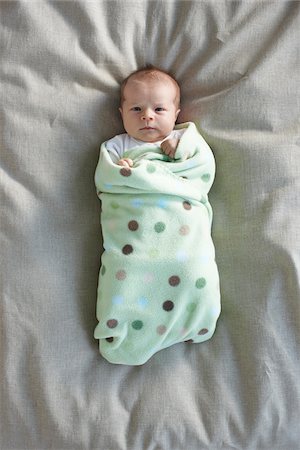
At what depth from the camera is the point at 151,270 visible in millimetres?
1251

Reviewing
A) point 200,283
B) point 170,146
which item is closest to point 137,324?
point 200,283

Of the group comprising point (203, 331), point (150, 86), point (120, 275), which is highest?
point (150, 86)

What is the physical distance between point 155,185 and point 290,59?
416mm

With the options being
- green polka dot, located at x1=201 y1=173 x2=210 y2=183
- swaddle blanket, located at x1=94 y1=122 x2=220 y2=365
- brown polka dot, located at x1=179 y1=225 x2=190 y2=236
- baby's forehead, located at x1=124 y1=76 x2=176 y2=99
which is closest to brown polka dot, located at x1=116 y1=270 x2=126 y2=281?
swaddle blanket, located at x1=94 y1=122 x2=220 y2=365

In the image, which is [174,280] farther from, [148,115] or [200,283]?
[148,115]

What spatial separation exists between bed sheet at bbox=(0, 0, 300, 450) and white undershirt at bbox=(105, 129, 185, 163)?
0.13 feet

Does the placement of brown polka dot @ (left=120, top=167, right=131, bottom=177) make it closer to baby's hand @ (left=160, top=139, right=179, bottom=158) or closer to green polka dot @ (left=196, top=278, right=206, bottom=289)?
baby's hand @ (left=160, top=139, right=179, bottom=158)

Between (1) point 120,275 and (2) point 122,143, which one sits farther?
(2) point 122,143

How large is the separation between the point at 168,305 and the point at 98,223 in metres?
0.23

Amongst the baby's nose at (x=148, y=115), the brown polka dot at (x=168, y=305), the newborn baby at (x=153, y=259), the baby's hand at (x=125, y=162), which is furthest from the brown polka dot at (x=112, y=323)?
the baby's nose at (x=148, y=115)

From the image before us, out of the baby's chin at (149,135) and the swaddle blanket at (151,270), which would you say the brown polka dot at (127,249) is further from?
the baby's chin at (149,135)

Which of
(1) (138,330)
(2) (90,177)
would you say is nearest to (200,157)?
(2) (90,177)

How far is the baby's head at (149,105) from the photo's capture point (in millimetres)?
1317

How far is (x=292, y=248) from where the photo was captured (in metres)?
1.26
